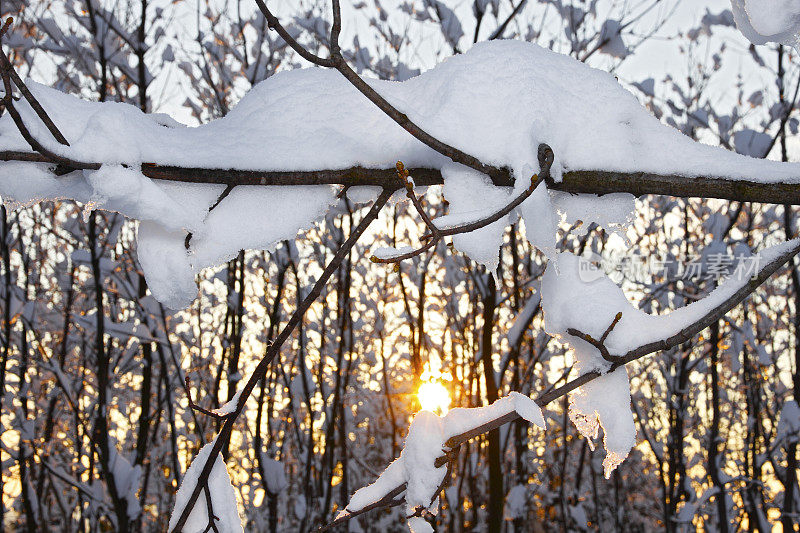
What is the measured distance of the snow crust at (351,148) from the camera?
100 cm

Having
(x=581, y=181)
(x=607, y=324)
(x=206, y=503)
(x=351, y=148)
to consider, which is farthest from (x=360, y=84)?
(x=206, y=503)

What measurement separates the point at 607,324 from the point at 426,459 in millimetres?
429

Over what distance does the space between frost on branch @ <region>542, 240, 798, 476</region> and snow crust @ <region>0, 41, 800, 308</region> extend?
13cm

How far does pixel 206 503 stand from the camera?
1130 mm

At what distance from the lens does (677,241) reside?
715 cm

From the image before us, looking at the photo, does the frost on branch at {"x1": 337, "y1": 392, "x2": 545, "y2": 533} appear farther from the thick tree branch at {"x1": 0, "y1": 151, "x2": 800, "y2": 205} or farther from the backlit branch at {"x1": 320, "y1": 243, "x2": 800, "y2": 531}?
the thick tree branch at {"x1": 0, "y1": 151, "x2": 800, "y2": 205}

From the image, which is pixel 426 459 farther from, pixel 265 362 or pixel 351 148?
pixel 351 148

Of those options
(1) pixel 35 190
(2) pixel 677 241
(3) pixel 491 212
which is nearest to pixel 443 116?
(3) pixel 491 212

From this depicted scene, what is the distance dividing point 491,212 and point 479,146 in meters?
0.17

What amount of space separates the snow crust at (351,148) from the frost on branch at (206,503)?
0.34m

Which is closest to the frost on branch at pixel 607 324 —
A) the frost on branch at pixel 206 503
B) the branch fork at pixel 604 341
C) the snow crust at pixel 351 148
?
the branch fork at pixel 604 341

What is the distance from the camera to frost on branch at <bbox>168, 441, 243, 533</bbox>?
112 cm

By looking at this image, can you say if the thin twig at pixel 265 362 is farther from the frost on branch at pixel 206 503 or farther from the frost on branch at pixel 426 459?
the frost on branch at pixel 426 459

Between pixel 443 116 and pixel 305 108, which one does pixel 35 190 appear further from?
pixel 443 116
